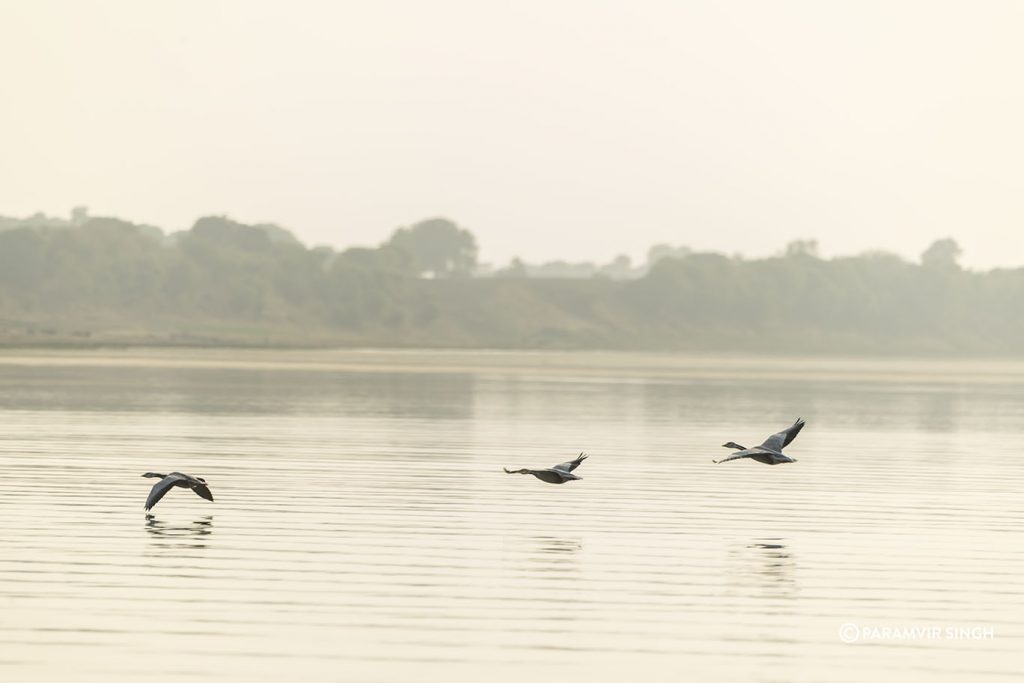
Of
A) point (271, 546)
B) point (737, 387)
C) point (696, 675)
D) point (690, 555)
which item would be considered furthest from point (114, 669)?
point (737, 387)

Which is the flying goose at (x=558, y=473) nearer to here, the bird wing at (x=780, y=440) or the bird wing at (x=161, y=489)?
the bird wing at (x=780, y=440)

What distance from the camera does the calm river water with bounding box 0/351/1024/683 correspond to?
1535 cm

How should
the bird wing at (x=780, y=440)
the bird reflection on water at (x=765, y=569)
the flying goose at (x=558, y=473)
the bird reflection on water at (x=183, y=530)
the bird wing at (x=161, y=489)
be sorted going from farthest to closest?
the bird wing at (x=780, y=440), the flying goose at (x=558, y=473), the bird wing at (x=161, y=489), the bird reflection on water at (x=183, y=530), the bird reflection on water at (x=765, y=569)

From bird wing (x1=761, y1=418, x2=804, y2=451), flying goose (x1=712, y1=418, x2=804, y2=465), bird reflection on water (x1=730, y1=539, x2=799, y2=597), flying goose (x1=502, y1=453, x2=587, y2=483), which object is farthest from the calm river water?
bird wing (x1=761, y1=418, x2=804, y2=451)

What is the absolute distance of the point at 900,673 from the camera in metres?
15.0

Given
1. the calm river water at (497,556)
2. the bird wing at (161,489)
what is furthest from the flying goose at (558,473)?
the bird wing at (161,489)

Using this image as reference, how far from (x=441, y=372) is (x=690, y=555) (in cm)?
7924

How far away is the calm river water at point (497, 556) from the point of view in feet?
50.4

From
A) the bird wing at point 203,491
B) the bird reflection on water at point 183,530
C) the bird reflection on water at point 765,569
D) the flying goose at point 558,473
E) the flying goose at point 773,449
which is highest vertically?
the flying goose at point 773,449

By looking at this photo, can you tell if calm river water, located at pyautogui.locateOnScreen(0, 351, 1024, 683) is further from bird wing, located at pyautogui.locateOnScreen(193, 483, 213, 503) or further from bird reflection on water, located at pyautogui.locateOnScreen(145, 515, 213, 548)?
bird wing, located at pyautogui.locateOnScreen(193, 483, 213, 503)

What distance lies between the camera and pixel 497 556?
69.2 ft

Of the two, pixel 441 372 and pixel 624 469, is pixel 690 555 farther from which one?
pixel 441 372

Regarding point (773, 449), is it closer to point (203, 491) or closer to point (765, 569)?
point (765, 569)

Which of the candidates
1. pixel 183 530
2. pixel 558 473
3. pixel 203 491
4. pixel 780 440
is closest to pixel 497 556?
pixel 558 473
